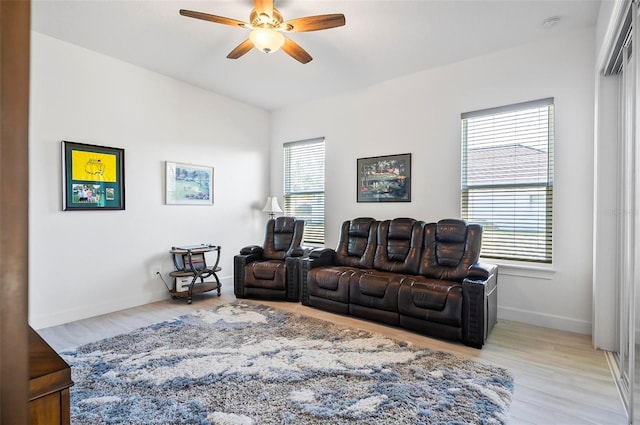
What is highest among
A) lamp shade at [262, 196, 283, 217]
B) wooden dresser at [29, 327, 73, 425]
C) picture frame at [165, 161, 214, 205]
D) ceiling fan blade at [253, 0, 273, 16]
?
ceiling fan blade at [253, 0, 273, 16]

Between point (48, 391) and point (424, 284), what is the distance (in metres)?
2.99

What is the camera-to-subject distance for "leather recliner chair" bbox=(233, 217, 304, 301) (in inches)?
170

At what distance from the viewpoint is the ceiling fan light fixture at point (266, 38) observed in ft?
9.06

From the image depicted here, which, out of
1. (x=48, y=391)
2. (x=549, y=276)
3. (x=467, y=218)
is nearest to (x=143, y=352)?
(x=48, y=391)

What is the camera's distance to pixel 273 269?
436cm

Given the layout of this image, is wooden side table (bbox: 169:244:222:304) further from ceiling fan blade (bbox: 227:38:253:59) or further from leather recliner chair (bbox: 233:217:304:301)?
ceiling fan blade (bbox: 227:38:253:59)

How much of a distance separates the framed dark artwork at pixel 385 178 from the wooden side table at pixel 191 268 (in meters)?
2.33

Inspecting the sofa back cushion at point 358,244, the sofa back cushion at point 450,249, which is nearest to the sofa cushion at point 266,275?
the sofa back cushion at point 358,244

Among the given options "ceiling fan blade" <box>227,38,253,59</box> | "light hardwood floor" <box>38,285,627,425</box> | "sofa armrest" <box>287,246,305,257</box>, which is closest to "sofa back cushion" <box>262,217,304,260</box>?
"sofa armrest" <box>287,246,305,257</box>

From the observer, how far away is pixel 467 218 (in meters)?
4.04

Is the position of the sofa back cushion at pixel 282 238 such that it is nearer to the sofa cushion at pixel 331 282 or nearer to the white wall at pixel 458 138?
the white wall at pixel 458 138

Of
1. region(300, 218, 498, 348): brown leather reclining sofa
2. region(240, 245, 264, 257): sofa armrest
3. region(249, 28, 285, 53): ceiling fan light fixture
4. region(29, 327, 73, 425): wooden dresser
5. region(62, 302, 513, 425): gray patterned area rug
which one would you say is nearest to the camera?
region(29, 327, 73, 425): wooden dresser

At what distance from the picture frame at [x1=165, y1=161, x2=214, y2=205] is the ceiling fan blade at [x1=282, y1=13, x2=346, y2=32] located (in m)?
2.69

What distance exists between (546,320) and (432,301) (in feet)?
4.70
